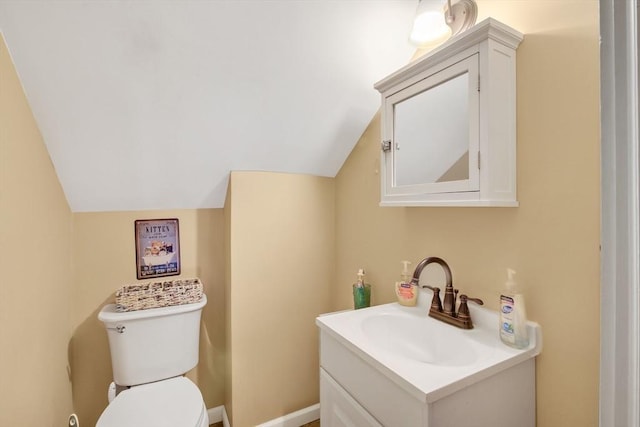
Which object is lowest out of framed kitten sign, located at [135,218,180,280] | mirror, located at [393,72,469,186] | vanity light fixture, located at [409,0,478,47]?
framed kitten sign, located at [135,218,180,280]

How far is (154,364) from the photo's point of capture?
1434mm

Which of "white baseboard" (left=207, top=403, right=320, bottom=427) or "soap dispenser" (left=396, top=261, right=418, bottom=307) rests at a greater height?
"soap dispenser" (left=396, top=261, right=418, bottom=307)

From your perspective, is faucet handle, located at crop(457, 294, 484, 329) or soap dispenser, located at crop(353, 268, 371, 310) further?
soap dispenser, located at crop(353, 268, 371, 310)

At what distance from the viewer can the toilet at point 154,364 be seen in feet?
3.91

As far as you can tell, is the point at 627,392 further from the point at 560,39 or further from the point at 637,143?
the point at 560,39

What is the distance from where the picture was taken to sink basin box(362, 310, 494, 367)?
0.93 metres

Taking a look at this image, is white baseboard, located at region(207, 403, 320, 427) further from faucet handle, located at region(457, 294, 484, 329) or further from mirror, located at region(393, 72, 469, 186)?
mirror, located at region(393, 72, 469, 186)

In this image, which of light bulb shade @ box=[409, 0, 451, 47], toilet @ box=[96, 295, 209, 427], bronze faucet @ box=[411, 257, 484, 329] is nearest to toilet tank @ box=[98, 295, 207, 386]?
toilet @ box=[96, 295, 209, 427]

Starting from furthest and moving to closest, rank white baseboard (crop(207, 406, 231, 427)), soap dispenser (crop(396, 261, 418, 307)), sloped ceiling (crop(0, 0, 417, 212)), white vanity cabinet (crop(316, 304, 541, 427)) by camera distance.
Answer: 1. white baseboard (crop(207, 406, 231, 427))
2. soap dispenser (crop(396, 261, 418, 307))
3. sloped ceiling (crop(0, 0, 417, 212))
4. white vanity cabinet (crop(316, 304, 541, 427))

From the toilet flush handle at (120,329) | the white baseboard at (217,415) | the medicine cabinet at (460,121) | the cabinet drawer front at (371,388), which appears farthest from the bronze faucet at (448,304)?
the white baseboard at (217,415)

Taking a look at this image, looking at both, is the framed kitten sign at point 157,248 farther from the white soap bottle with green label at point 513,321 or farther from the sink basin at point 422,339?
the white soap bottle with green label at point 513,321

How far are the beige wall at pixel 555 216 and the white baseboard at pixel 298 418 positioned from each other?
1.27 meters

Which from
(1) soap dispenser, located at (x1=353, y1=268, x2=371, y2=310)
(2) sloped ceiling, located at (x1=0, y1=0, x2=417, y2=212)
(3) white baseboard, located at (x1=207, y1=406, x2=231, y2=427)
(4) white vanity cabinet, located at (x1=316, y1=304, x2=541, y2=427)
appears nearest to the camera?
(4) white vanity cabinet, located at (x1=316, y1=304, x2=541, y2=427)

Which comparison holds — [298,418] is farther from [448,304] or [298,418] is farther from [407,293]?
[448,304]
